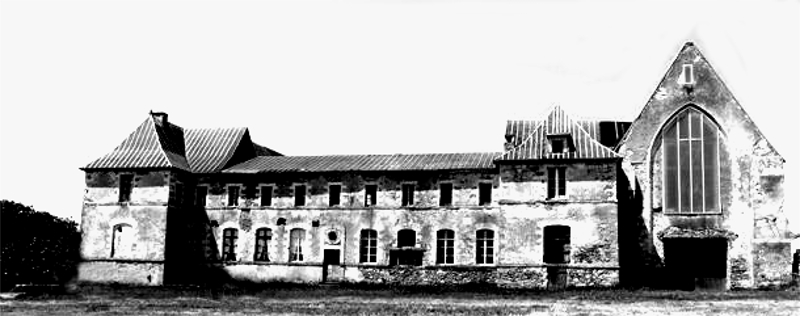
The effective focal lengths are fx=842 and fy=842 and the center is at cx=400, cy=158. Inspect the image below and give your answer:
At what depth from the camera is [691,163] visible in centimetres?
3634

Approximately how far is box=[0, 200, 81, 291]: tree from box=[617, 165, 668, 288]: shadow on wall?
2413 centimetres

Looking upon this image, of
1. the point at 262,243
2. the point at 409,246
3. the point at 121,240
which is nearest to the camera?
the point at 409,246

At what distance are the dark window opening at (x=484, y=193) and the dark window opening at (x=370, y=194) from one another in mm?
4813

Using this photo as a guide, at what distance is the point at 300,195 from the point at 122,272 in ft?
28.6

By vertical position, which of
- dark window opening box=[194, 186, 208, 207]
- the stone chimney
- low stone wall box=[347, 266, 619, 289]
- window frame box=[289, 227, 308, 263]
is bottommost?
low stone wall box=[347, 266, 619, 289]

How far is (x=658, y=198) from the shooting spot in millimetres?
36406

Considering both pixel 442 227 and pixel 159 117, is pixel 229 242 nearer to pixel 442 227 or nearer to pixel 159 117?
pixel 159 117

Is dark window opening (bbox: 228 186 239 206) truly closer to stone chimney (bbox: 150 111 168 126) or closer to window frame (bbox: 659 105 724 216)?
stone chimney (bbox: 150 111 168 126)

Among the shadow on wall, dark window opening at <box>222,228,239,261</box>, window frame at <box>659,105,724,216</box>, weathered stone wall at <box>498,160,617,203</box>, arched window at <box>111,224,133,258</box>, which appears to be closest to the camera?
weathered stone wall at <box>498,160,617,203</box>

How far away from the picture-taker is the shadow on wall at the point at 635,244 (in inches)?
1399

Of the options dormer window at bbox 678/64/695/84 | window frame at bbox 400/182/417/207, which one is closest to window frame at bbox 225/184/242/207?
window frame at bbox 400/182/417/207

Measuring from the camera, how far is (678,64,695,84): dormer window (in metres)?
37.0

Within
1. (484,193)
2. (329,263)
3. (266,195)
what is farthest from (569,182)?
(266,195)

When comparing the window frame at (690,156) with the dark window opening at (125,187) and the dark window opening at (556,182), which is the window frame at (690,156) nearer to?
the dark window opening at (556,182)
